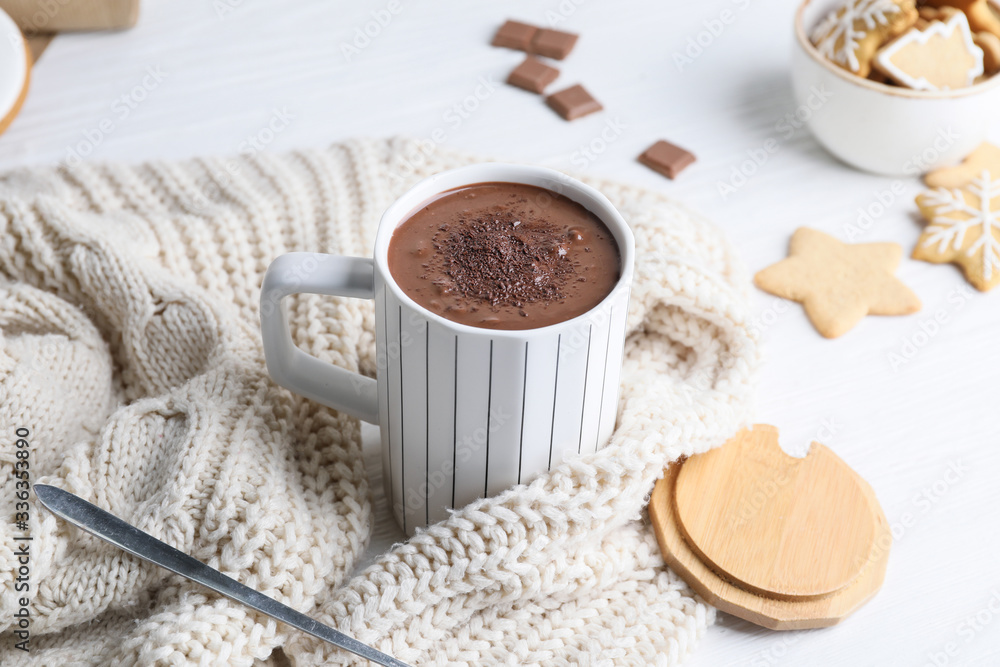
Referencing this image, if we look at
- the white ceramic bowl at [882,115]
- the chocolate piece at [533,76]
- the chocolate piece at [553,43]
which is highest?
the white ceramic bowl at [882,115]

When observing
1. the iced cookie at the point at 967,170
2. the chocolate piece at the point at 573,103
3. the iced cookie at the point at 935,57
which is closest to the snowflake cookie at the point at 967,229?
the iced cookie at the point at 967,170

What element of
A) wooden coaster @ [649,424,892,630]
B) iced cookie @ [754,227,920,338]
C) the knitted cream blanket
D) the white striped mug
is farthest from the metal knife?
iced cookie @ [754,227,920,338]

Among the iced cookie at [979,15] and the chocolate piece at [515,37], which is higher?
the iced cookie at [979,15]

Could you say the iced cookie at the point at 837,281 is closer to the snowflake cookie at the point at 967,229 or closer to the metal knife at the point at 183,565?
the snowflake cookie at the point at 967,229

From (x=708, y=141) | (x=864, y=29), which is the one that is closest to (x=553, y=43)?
(x=708, y=141)

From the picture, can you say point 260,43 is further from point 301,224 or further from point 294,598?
point 294,598

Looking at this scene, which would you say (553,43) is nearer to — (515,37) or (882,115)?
(515,37)

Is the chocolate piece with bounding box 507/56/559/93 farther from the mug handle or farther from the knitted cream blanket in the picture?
the mug handle

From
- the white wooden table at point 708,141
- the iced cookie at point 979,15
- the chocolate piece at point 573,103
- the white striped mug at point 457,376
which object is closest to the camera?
the white striped mug at point 457,376

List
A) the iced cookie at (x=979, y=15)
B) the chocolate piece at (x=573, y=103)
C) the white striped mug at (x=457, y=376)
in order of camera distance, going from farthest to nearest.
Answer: the chocolate piece at (x=573, y=103), the iced cookie at (x=979, y=15), the white striped mug at (x=457, y=376)
